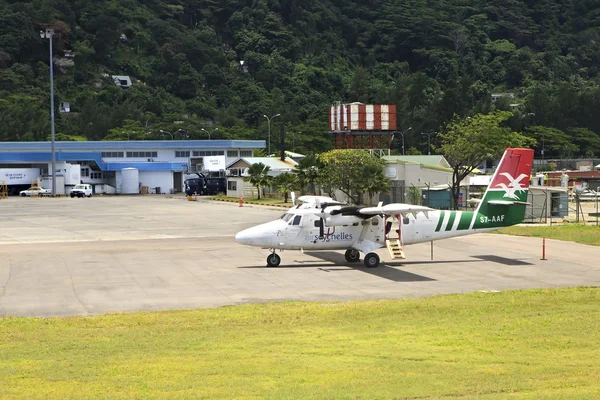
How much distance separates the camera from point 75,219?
62875mm

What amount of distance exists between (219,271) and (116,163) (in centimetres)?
9083

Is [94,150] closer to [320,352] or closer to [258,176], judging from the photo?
[258,176]

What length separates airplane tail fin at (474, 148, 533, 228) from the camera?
3669 cm

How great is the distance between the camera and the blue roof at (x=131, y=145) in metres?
117

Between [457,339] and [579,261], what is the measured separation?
17.7m

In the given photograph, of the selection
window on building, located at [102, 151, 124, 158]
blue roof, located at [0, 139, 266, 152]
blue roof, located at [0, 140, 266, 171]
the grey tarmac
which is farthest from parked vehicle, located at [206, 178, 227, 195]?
the grey tarmac

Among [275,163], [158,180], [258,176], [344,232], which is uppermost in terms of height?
[275,163]

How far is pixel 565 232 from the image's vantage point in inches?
1881

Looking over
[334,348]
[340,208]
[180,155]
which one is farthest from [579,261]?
[180,155]

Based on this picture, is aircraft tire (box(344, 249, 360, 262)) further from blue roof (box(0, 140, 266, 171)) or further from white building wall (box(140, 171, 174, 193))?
white building wall (box(140, 171, 174, 193))

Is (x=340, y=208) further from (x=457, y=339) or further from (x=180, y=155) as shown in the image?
(x=180, y=155)

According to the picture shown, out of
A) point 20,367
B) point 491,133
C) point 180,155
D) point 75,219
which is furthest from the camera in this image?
point 180,155

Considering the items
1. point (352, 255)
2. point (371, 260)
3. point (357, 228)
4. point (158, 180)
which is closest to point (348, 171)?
point (352, 255)

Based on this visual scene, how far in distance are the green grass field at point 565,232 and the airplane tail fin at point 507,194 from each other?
6463 mm
